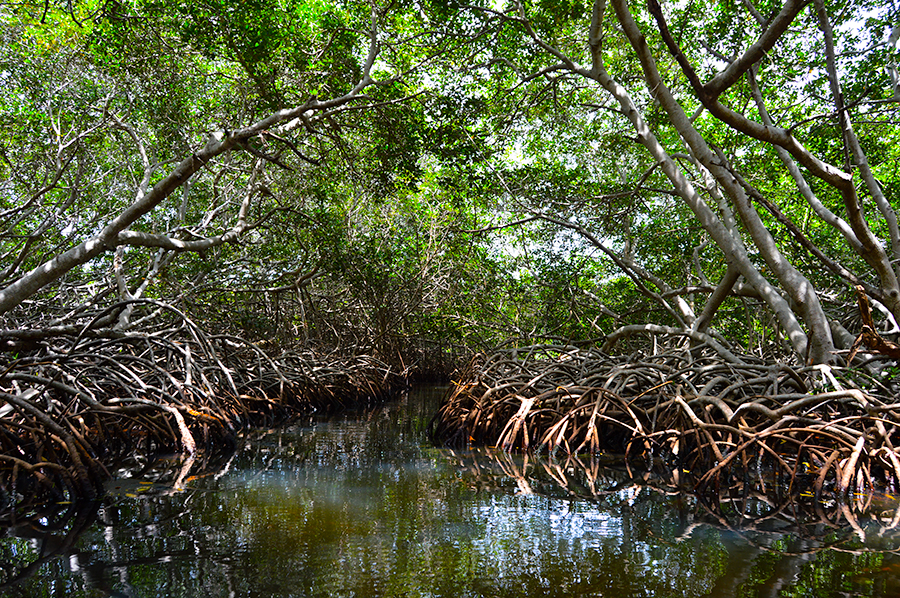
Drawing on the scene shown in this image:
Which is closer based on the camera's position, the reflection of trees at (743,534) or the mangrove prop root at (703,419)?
the reflection of trees at (743,534)

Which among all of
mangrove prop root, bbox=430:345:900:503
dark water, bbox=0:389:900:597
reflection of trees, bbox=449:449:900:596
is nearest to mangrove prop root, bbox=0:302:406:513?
dark water, bbox=0:389:900:597

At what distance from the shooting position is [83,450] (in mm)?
3348

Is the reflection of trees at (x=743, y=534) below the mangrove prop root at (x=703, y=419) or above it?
below

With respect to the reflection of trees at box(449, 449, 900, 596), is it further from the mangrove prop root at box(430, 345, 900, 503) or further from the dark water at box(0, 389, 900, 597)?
the mangrove prop root at box(430, 345, 900, 503)

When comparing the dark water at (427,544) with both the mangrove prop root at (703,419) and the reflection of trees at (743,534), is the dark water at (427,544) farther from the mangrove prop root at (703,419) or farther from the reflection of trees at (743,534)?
the mangrove prop root at (703,419)

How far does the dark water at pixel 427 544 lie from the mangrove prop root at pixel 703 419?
0.42m

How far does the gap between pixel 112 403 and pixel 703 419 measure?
4507 mm

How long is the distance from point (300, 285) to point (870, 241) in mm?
6935

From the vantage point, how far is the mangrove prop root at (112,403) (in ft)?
10.8

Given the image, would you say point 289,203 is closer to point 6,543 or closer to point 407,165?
point 407,165

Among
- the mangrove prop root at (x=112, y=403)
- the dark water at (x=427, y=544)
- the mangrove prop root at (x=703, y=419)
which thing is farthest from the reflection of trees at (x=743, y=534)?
the mangrove prop root at (x=112, y=403)

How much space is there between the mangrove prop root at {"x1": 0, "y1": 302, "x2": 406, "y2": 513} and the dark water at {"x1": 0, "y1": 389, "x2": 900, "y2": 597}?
0.38 metres

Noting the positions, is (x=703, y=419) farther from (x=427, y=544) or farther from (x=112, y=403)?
(x=112, y=403)

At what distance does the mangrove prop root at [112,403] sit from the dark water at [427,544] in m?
0.38
